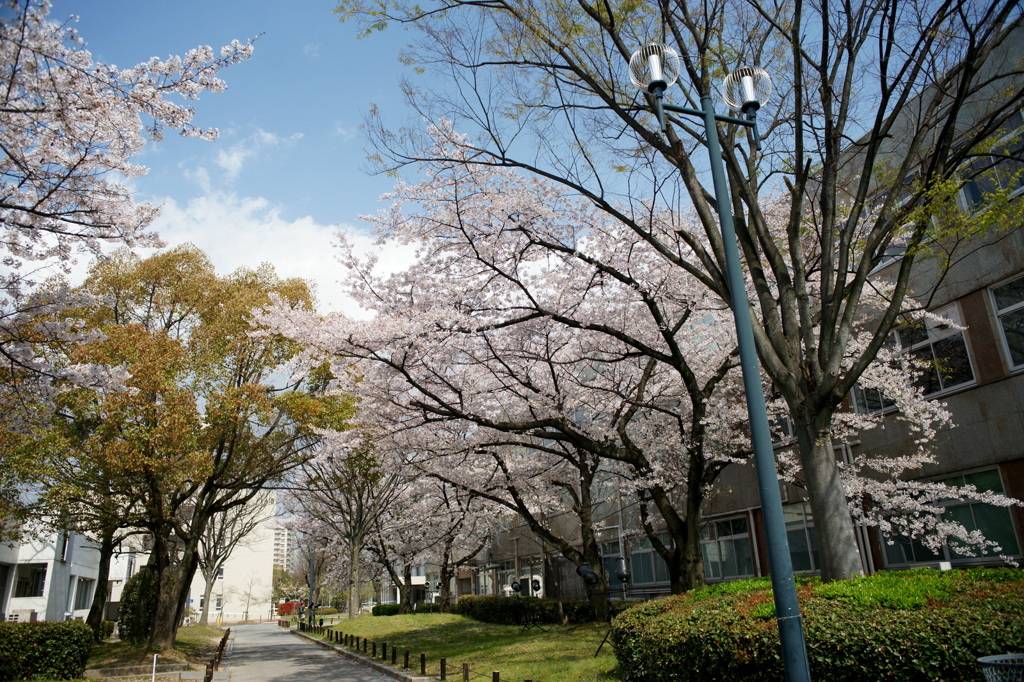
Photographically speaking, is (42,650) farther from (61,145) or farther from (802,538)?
(802,538)

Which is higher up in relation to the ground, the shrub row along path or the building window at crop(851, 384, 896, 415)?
the building window at crop(851, 384, 896, 415)

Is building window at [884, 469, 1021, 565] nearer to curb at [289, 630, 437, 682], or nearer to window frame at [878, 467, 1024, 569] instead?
window frame at [878, 467, 1024, 569]

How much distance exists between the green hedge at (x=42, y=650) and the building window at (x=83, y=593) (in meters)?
27.9

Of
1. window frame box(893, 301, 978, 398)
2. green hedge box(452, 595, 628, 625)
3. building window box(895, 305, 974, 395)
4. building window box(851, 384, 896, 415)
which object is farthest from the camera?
green hedge box(452, 595, 628, 625)

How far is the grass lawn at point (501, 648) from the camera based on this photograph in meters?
11.2

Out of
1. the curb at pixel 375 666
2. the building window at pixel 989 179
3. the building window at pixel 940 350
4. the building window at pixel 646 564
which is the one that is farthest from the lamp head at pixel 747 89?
the building window at pixel 646 564

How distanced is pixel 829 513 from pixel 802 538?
443 inches

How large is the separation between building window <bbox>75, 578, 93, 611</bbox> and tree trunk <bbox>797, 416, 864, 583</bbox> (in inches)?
1606

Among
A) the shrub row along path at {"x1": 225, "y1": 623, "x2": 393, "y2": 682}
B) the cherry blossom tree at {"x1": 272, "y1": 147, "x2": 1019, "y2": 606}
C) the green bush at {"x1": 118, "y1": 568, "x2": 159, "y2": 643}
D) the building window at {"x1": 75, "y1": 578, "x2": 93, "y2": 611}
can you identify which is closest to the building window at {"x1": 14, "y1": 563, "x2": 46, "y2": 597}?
the building window at {"x1": 75, "y1": 578, "x2": 93, "y2": 611}

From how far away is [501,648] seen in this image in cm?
1642

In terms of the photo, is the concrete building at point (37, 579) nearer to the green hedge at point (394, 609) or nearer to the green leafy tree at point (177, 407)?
Result: the green leafy tree at point (177, 407)

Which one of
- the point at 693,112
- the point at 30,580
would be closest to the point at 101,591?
the point at 30,580

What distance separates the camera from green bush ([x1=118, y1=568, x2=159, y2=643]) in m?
20.2

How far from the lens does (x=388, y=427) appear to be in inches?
626
